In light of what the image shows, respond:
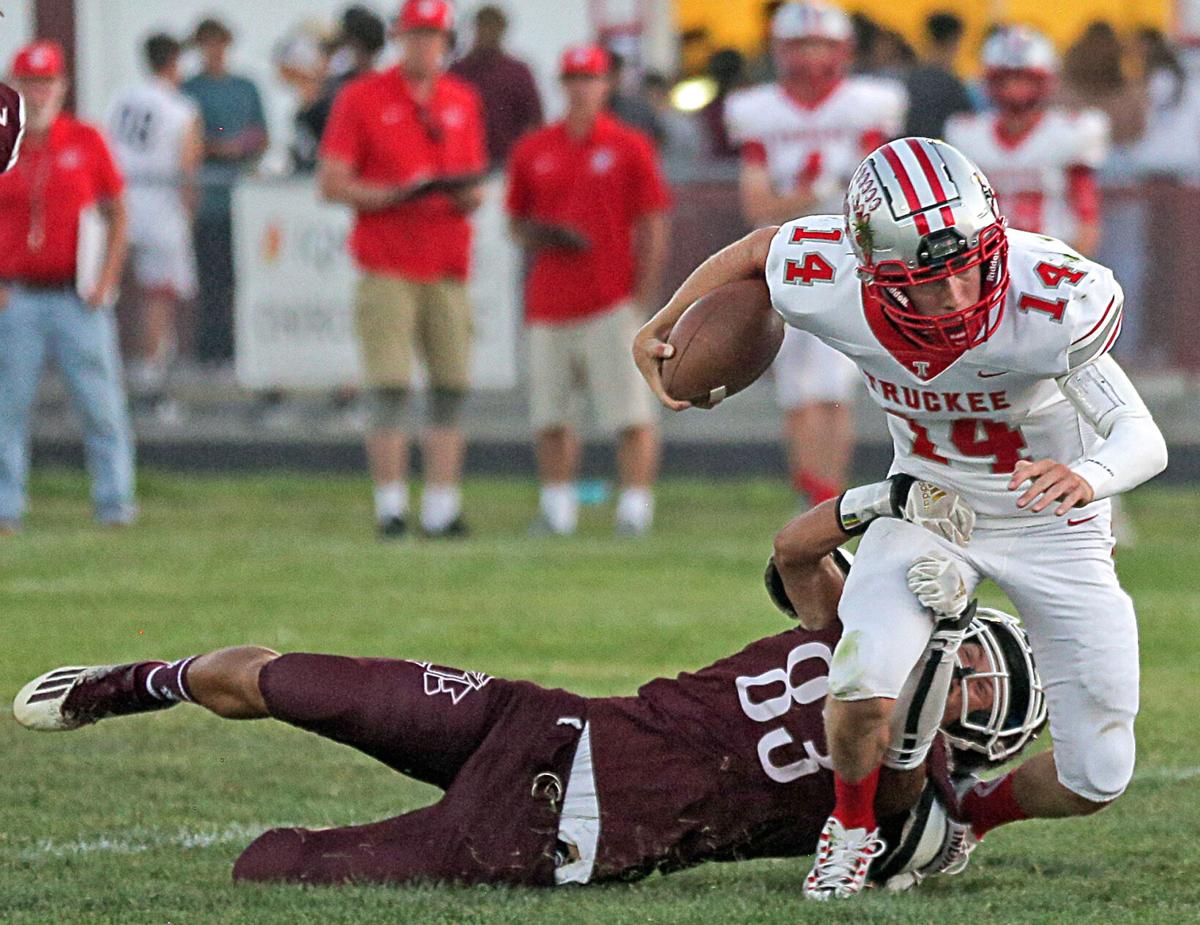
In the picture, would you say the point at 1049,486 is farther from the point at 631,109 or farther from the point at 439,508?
the point at 631,109

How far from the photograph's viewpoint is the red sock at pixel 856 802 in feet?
13.6

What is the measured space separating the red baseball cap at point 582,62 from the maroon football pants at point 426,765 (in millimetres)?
5385

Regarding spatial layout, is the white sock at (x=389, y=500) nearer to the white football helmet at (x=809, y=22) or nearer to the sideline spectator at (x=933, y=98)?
the white football helmet at (x=809, y=22)

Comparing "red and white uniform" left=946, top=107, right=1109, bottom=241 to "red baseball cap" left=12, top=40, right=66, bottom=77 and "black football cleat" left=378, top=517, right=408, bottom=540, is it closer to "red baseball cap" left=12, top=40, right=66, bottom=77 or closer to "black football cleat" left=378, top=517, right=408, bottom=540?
"black football cleat" left=378, top=517, right=408, bottom=540

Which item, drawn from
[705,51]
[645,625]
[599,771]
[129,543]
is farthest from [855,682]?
[705,51]

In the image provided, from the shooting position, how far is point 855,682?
4.07 meters

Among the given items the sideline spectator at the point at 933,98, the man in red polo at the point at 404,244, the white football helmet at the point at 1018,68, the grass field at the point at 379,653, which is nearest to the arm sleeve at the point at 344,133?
the man in red polo at the point at 404,244

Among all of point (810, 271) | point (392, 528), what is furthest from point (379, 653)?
point (392, 528)

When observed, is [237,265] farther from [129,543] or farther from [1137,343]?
[1137,343]

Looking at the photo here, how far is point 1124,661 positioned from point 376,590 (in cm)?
390

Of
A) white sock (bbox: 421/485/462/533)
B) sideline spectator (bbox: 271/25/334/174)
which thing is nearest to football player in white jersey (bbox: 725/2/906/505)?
white sock (bbox: 421/485/462/533)

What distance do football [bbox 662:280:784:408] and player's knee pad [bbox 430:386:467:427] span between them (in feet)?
15.5

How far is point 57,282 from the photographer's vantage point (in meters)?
9.47

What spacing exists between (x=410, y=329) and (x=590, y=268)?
808mm
